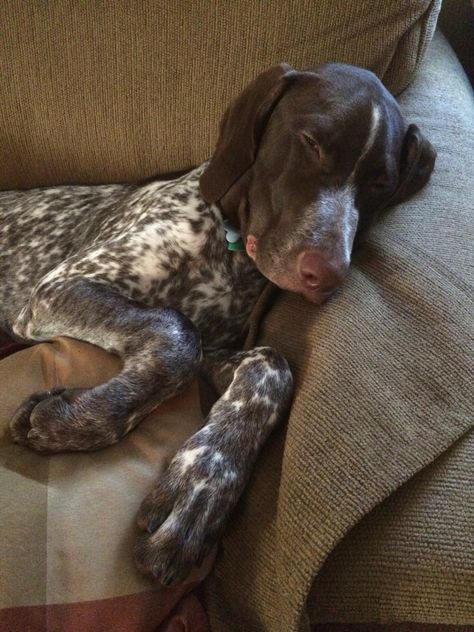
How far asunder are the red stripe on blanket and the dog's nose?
0.72m

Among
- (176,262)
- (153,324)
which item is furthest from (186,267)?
(153,324)

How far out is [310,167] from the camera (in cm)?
152

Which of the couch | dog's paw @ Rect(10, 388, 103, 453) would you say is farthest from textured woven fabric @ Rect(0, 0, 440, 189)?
dog's paw @ Rect(10, 388, 103, 453)

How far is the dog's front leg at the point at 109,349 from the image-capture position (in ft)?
4.14

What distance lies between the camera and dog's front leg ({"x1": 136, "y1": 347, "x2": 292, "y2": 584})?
1.11 metres

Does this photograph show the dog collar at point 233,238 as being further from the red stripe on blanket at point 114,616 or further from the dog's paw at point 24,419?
the red stripe on blanket at point 114,616

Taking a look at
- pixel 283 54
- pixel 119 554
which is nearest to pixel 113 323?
pixel 119 554

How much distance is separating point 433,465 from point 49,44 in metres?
1.79

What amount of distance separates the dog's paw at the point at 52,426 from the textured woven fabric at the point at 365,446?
379 millimetres

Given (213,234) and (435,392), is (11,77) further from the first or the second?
(435,392)

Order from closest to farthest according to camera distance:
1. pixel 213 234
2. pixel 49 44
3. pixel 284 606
Answer: pixel 284 606 → pixel 213 234 → pixel 49 44

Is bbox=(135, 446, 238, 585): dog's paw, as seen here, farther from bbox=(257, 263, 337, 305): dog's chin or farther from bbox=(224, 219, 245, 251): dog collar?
bbox=(224, 219, 245, 251): dog collar

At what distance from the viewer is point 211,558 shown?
118 centimetres

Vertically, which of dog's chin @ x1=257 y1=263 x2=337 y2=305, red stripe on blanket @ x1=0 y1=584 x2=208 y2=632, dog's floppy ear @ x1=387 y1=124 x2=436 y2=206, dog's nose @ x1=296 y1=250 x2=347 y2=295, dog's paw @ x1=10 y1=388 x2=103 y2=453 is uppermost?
dog's floppy ear @ x1=387 y1=124 x2=436 y2=206
